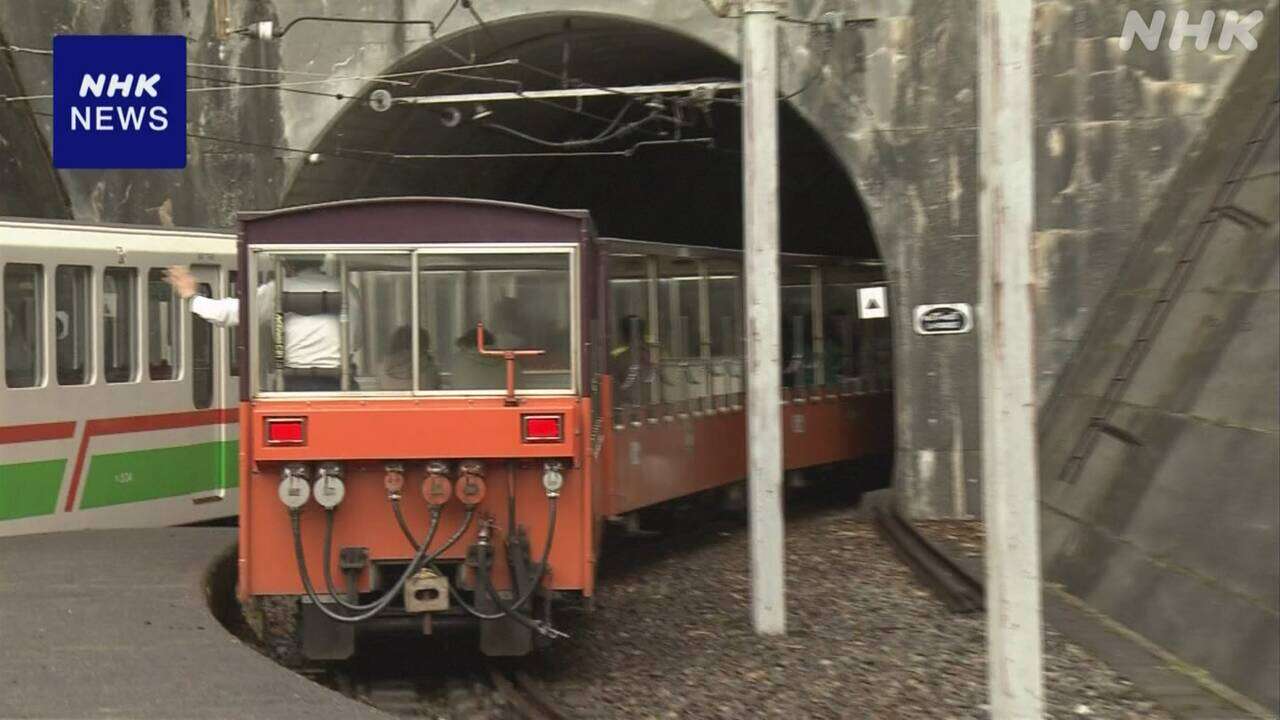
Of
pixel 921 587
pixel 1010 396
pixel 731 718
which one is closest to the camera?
pixel 1010 396

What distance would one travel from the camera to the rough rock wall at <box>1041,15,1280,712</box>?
28.3ft

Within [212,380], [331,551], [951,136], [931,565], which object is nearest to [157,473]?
[212,380]

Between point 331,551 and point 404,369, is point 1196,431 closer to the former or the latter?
point 404,369

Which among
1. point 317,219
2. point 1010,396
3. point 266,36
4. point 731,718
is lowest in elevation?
point 731,718

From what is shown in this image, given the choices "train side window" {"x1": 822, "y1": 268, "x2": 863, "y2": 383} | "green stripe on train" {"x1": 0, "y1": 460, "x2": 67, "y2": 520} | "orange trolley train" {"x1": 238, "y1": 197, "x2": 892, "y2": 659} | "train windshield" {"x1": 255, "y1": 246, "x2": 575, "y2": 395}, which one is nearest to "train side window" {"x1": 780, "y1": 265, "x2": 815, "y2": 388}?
"train side window" {"x1": 822, "y1": 268, "x2": 863, "y2": 383}

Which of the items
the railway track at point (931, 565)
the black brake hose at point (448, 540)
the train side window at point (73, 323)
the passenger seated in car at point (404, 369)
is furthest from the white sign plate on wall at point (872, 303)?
the black brake hose at point (448, 540)

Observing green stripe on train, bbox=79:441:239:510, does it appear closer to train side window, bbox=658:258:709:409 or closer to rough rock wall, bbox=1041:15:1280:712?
train side window, bbox=658:258:709:409

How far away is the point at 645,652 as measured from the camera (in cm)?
1086

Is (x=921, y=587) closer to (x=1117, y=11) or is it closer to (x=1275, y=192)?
(x=1275, y=192)

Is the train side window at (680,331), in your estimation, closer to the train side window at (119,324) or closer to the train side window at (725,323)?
the train side window at (725,323)

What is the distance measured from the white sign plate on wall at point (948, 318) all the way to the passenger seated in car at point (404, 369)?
8.24 metres

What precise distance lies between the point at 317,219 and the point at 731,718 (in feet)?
11.7

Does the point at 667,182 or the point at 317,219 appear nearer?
the point at 317,219

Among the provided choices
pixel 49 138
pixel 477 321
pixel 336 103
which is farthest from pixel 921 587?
pixel 49 138
